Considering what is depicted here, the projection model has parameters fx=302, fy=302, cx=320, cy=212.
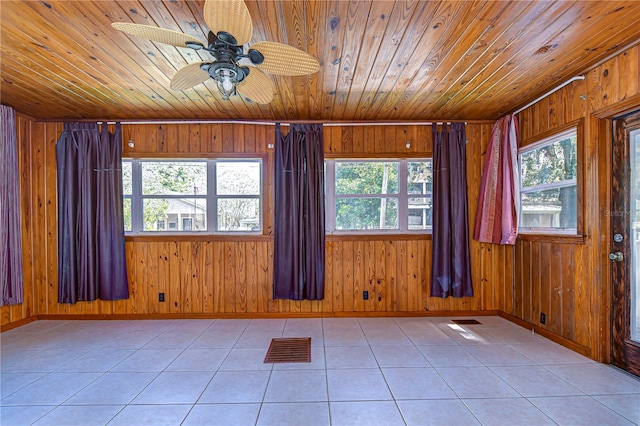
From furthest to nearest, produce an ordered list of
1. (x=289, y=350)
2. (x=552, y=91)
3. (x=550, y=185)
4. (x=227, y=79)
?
(x=550, y=185) → (x=552, y=91) → (x=289, y=350) → (x=227, y=79)

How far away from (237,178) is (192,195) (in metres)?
0.60

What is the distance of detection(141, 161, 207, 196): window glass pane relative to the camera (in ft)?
12.5

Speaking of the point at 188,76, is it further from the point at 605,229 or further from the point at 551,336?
the point at 551,336

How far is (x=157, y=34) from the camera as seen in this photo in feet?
5.06

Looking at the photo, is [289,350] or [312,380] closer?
[312,380]

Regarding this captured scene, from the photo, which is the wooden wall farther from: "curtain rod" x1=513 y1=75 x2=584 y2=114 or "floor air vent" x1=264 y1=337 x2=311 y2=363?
"floor air vent" x1=264 y1=337 x2=311 y2=363

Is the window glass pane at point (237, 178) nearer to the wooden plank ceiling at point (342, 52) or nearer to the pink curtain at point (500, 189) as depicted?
the wooden plank ceiling at point (342, 52)

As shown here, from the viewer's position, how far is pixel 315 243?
12.1 feet

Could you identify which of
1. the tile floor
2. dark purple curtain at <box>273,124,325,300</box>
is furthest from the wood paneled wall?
dark purple curtain at <box>273,124,325,300</box>

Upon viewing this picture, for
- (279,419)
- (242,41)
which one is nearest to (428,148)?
(242,41)

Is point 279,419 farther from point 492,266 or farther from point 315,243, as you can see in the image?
point 492,266

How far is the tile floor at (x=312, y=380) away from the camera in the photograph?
190 cm

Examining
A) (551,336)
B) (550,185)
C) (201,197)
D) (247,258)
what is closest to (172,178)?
(201,197)

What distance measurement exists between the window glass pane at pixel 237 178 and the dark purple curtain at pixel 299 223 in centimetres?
34
